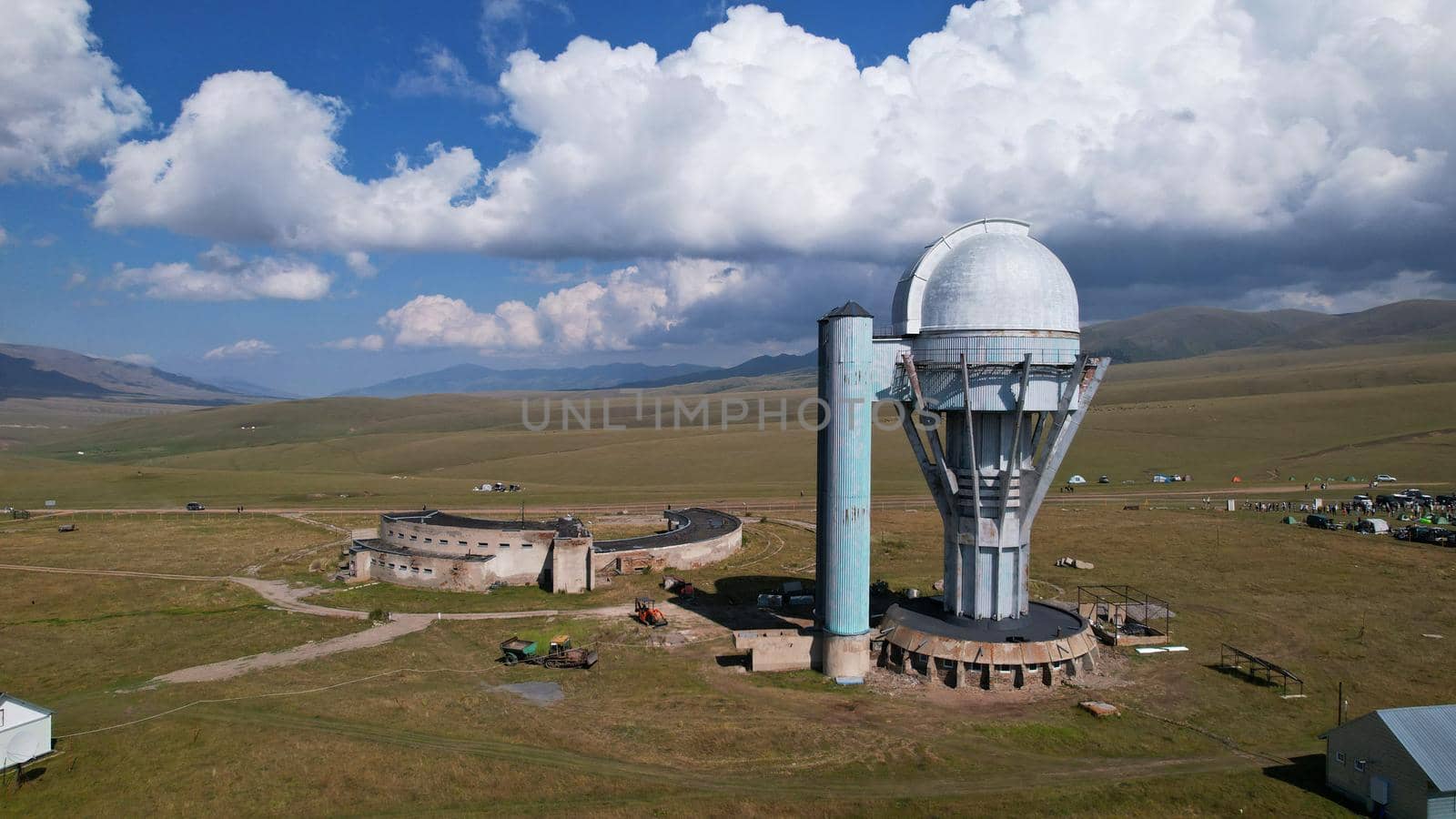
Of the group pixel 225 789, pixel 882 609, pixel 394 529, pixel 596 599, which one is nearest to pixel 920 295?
pixel 882 609

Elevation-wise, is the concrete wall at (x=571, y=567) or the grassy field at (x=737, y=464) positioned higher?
the grassy field at (x=737, y=464)

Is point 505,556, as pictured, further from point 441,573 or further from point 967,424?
point 967,424

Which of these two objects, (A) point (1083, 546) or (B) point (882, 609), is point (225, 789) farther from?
(A) point (1083, 546)

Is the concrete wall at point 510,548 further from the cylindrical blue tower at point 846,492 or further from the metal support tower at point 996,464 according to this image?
the metal support tower at point 996,464

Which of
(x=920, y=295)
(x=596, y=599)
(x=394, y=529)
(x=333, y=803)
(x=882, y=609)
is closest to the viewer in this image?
(x=333, y=803)

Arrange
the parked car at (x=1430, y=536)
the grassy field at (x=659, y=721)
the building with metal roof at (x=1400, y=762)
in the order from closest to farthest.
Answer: the building with metal roof at (x=1400, y=762) → the grassy field at (x=659, y=721) → the parked car at (x=1430, y=536)

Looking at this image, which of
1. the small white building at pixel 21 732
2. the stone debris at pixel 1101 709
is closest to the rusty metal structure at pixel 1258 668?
the stone debris at pixel 1101 709
